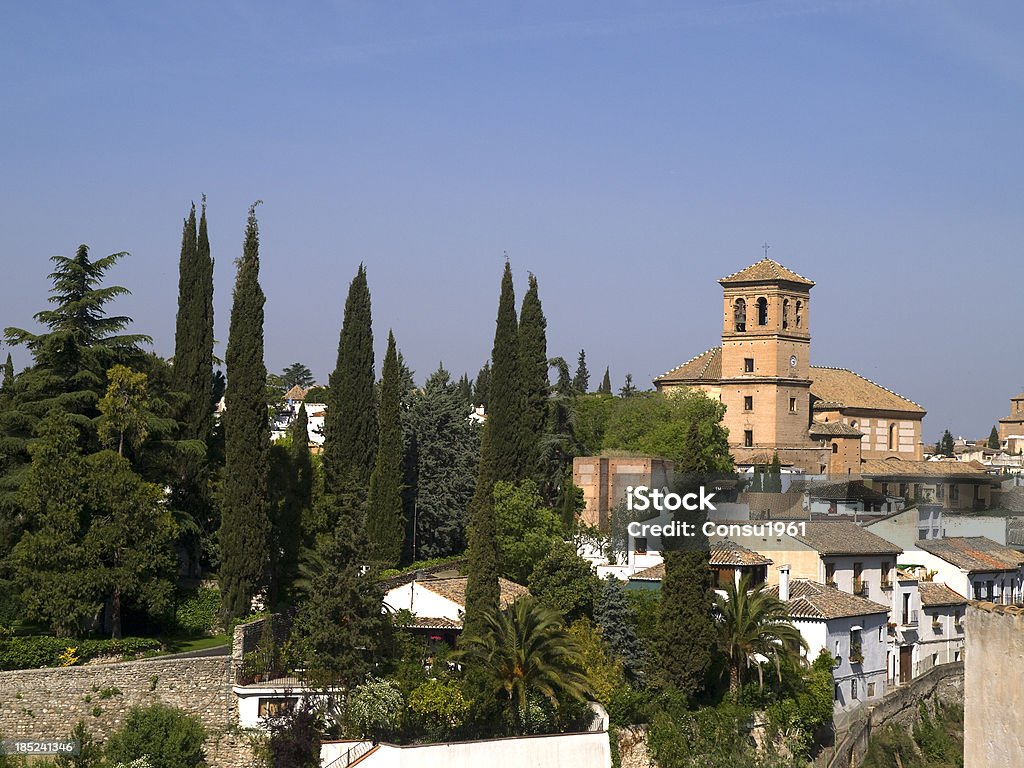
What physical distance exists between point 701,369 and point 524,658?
1735 inches

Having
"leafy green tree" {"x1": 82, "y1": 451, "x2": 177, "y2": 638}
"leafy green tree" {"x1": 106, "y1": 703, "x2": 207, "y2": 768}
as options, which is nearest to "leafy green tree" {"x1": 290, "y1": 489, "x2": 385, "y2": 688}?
"leafy green tree" {"x1": 106, "y1": 703, "x2": 207, "y2": 768}

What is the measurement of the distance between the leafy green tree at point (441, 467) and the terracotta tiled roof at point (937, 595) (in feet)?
49.5

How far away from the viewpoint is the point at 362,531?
96.6ft

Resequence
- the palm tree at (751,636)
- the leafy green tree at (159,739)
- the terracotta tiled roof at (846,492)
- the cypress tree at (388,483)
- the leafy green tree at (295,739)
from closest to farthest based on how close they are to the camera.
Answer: the leafy green tree at (159,739) → the leafy green tree at (295,739) → the palm tree at (751,636) → the cypress tree at (388,483) → the terracotta tiled roof at (846,492)

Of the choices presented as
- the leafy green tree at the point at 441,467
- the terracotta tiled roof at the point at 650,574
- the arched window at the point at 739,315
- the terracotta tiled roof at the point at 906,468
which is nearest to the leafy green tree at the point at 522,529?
the terracotta tiled roof at the point at 650,574

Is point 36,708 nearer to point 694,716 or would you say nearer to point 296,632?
point 296,632

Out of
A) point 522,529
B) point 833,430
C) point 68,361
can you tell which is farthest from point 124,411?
point 833,430

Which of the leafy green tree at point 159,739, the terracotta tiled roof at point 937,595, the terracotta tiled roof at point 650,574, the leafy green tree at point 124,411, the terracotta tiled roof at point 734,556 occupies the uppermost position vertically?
the leafy green tree at point 124,411

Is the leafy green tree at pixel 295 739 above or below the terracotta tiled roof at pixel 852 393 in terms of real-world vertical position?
below

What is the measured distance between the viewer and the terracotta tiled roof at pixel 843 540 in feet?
128

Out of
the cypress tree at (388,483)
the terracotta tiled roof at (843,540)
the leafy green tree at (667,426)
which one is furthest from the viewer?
the leafy green tree at (667,426)

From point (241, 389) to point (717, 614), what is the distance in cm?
1277

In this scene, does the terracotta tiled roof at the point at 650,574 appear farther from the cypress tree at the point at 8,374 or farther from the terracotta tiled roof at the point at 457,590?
the cypress tree at the point at 8,374

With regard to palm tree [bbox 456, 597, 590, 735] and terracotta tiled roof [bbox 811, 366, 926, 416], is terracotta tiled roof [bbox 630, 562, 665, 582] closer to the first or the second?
palm tree [bbox 456, 597, 590, 735]
